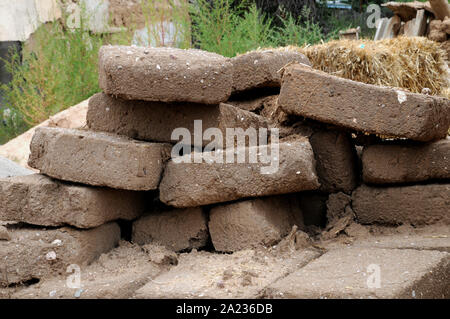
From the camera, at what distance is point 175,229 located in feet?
10.6

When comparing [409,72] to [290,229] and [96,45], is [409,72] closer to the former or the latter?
[290,229]

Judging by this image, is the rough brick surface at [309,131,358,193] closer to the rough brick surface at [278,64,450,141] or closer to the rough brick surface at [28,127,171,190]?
the rough brick surface at [278,64,450,141]

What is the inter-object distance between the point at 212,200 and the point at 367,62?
2647 mm

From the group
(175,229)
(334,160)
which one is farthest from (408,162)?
(175,229)

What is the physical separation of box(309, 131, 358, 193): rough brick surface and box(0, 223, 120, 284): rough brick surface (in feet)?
4.44

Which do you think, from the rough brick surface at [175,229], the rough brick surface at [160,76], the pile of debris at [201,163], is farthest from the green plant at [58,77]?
the rough brick surface at [160,76]

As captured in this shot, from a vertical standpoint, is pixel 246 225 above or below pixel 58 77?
below

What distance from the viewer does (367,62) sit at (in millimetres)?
5082

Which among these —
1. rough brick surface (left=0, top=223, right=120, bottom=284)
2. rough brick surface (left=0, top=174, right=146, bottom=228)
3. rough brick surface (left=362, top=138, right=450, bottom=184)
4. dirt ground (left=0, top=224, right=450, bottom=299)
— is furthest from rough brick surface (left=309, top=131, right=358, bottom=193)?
rough brick surface (left=0, top=223, right=120, bottom=284)

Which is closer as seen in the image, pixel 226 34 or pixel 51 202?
pixel 51 202

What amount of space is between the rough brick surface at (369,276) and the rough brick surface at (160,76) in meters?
1.02

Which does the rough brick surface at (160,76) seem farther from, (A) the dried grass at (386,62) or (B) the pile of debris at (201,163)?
(A) the dried grass at (386,62)

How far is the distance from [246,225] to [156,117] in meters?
0.75

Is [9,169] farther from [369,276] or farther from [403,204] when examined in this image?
[369,276]
